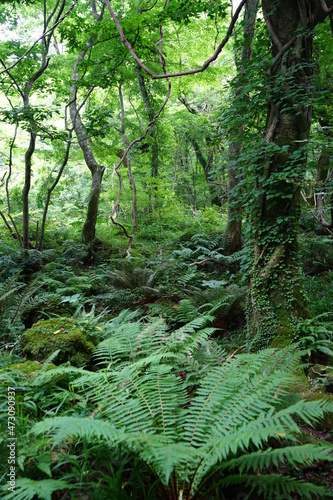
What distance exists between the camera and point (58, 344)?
2865mm

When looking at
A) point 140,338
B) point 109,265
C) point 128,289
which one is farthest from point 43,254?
point 140,338

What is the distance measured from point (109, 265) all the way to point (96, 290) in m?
1.36

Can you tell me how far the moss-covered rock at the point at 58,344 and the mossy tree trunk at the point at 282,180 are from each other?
A: 5.81 feet

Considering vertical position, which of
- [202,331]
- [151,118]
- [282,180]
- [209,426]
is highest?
[151,118]

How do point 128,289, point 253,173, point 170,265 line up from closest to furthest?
point 253,173 → point 128,289 → point 170,265

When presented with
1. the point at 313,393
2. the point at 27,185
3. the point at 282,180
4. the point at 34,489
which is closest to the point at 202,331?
the point at 313,393

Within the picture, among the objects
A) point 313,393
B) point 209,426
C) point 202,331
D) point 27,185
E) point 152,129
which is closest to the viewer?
point 209,426

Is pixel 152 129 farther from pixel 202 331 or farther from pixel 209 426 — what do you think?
pixel 209 426

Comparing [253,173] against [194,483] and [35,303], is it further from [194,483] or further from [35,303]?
[35,303]

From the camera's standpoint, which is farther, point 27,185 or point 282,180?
point 27,185

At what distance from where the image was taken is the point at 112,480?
138 cm

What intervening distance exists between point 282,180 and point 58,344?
2.78m

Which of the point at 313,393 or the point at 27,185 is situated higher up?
the point at 27,185

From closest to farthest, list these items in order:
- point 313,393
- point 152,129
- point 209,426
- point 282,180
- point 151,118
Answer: point 209,426 < point 313,393 < point 282,180 < point 151,118 < point 152,129
